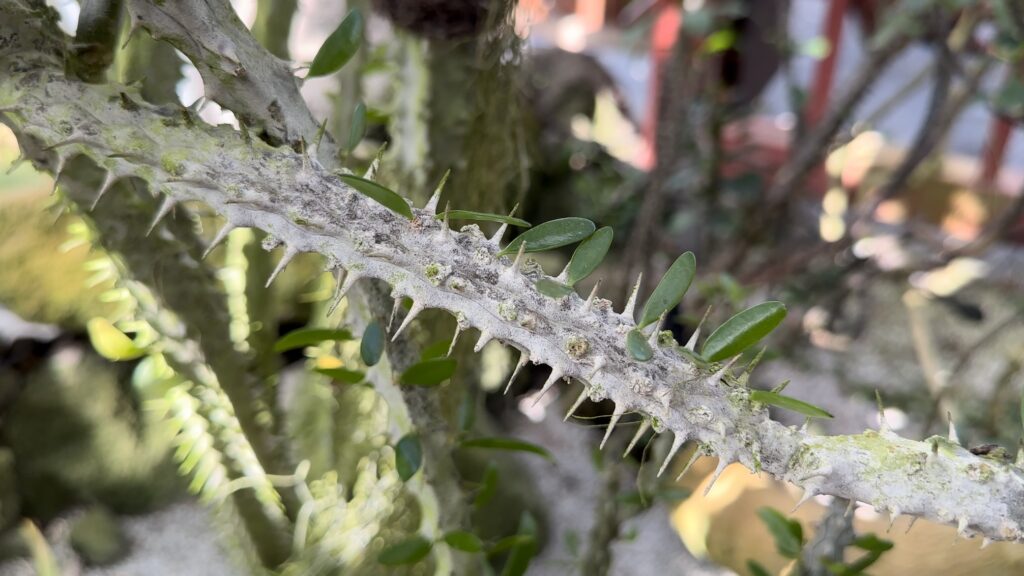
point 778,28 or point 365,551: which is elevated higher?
point 778,28

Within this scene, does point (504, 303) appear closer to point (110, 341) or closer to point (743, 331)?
point (743, 331)

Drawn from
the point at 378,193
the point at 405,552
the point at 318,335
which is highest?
the point at 378,193

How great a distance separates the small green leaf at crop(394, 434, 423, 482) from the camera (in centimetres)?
35

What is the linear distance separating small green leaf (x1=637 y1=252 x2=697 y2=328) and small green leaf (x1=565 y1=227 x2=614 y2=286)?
0.02 meters

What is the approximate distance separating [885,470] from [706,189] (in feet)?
2.73

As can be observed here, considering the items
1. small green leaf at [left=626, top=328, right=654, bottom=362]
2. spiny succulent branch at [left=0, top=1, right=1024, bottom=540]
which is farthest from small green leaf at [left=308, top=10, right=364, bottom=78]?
small green leaf at [left=626, top=328, right=654, bottom=362]

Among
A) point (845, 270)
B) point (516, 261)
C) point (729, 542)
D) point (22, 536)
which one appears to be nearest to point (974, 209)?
point (845, 270)

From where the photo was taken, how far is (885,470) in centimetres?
23

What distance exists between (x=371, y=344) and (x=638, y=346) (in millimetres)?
126

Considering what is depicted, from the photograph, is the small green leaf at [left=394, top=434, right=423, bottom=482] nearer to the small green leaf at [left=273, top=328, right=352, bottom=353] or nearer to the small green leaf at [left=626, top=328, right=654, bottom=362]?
the small green leaf at [left=273, top=328, right=352, bottom=353]

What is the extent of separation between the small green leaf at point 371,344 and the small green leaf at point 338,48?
0.34ft

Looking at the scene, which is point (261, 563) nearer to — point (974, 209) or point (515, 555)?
point (515, 555)

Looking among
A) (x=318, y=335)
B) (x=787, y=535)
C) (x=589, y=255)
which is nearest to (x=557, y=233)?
(x=589, y=255)

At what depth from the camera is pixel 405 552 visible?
39 cm
